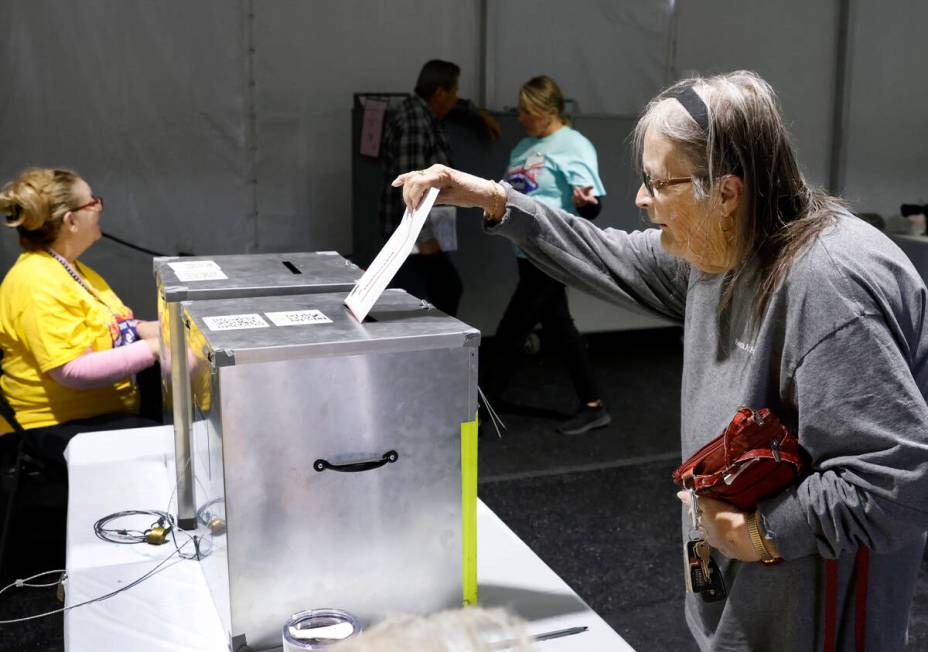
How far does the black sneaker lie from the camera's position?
4027mm

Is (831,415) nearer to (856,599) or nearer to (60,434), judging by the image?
(856,599)

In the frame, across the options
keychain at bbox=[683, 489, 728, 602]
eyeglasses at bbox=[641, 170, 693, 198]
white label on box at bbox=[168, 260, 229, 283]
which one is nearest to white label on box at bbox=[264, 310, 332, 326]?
white label on box at bbox=[168, 260, 229, 283]

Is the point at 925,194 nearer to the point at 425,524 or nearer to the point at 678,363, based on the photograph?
the point at 678,363

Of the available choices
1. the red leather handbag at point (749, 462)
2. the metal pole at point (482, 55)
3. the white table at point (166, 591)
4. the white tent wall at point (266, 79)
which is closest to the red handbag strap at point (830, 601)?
the red leather handbag at point (749, 462)

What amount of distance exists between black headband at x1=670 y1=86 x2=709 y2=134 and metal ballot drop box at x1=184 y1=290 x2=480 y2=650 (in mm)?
354

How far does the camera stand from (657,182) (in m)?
1.12

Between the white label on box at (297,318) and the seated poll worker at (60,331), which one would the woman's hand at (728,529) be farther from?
the seated poll worker at (60,331)

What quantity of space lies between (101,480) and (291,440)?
2.62 feet

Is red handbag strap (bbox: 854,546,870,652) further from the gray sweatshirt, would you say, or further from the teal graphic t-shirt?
the teal graphic t-shirt

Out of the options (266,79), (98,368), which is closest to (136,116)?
(266,79)

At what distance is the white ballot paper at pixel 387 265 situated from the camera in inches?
44.1

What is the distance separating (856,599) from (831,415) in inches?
10.6

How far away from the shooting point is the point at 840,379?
964 millimetres

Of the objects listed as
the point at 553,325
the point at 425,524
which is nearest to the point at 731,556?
the point at 425,524
